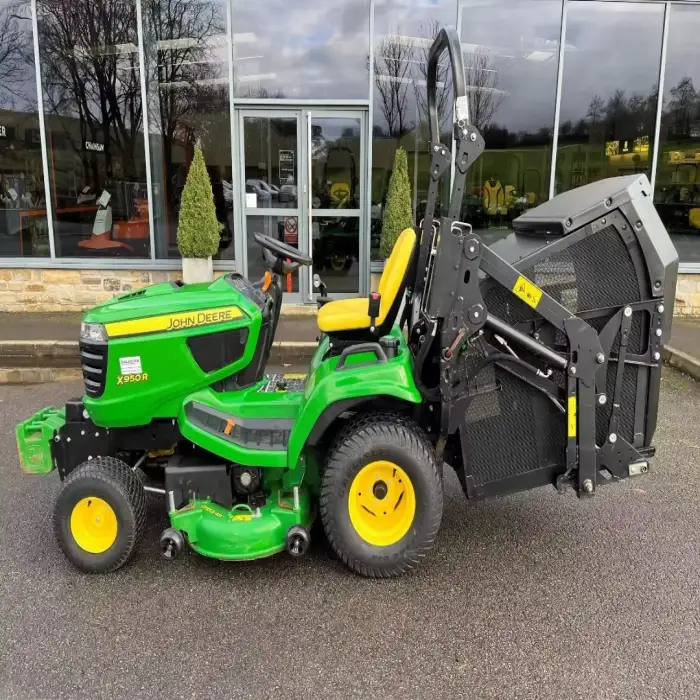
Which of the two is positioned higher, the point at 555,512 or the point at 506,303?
the point at 506,303

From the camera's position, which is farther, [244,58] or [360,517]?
[244,58]

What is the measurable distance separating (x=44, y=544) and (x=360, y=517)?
67.1 inches

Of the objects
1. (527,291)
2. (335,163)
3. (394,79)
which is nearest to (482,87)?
(394,79)

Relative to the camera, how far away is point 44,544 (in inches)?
135

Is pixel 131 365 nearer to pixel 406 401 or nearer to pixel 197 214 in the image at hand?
pixel 406 401

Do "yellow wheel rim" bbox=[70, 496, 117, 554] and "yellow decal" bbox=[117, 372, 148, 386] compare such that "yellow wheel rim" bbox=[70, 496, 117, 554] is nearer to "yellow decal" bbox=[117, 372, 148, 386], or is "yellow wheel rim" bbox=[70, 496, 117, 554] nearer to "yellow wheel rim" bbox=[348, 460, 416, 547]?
"yellow decal" bbox=[117, 372, 148, 386]

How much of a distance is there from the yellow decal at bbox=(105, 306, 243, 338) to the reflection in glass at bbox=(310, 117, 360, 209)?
6009mm

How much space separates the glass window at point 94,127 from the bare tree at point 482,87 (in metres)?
4.50

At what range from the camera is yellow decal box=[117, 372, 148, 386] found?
10.3ft

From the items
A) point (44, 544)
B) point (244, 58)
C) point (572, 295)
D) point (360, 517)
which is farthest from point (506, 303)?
point (244, 58)

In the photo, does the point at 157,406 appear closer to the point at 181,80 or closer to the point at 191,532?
the point at 191,532

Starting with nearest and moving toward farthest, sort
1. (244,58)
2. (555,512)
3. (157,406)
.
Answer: (157,406)
(555,512)
(244,58)

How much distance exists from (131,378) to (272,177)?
636 cm

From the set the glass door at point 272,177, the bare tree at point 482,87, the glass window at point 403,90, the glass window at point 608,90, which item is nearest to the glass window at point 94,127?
the glass door at point 272,177
